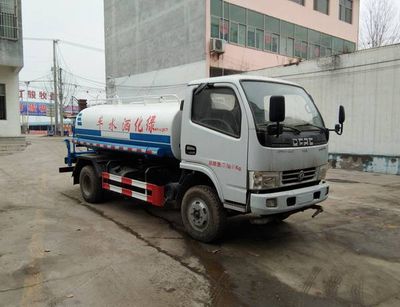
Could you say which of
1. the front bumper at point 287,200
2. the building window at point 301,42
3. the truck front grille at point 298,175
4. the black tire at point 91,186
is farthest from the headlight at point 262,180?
the building window at point 301,42

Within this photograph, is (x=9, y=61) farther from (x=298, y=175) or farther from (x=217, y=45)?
(x=298, y=175)

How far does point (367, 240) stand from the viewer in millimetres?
6543

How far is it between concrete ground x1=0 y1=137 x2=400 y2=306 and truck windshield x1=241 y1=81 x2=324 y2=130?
1.90 m

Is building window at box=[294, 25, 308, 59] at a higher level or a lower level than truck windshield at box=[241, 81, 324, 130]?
higher

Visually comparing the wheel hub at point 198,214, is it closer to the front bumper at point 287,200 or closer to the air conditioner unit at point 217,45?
the front bumper at point 287,200

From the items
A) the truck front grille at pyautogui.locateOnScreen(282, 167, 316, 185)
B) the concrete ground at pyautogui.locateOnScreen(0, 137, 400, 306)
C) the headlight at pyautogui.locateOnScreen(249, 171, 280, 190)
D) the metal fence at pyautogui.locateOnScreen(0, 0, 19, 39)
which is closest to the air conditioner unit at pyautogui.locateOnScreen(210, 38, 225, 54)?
the metal fence at pyautogui.locateOnScreen(0, 0, 19, 39)

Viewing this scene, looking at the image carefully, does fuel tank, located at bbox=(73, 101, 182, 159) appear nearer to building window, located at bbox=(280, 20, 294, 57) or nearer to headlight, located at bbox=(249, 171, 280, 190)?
headlight, located at bbox=(249, 171, 280, 190)

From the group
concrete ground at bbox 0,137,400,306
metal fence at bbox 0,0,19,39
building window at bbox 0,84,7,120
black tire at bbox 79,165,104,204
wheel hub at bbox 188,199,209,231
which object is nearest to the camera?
concrete ground at bbox 0,137,400,306

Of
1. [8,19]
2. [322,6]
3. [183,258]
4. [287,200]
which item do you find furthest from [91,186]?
[322,6]

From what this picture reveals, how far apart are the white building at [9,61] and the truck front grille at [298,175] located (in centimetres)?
1882

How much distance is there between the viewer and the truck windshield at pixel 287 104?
554 cm

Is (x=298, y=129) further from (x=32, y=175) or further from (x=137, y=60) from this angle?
(x=137, y=60)

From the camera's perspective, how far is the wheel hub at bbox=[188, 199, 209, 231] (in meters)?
6.04

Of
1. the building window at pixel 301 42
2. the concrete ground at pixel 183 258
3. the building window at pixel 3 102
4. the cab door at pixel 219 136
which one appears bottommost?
the concrete ground at pixel 183 258
